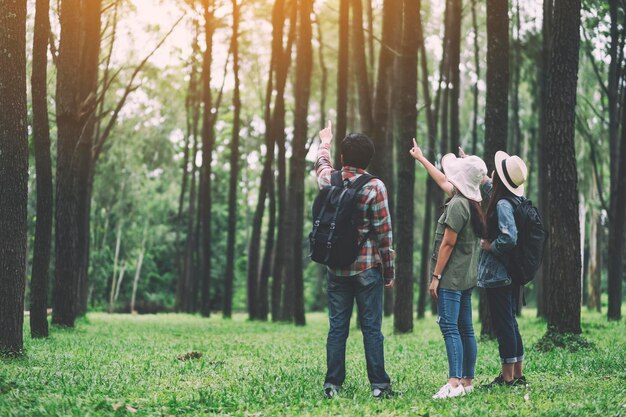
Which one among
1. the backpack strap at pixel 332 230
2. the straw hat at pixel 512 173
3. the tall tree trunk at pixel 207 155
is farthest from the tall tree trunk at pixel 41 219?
the tall tree trunk at pixel 207 155

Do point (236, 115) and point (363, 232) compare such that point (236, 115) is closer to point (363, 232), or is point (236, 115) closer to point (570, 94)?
point (570, 94)

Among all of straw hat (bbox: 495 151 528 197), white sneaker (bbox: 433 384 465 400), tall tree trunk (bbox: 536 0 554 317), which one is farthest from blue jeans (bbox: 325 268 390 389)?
tall tree trunk (bbox: 536 0 554 317)

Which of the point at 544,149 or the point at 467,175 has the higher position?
the point at 544,149

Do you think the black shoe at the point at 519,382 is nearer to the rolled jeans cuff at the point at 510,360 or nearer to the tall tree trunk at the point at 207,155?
the rolled jeans cuff at the point at 510,360

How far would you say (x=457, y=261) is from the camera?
301 inches

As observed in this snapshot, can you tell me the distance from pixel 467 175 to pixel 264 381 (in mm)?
3350

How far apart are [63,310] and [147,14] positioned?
12.3 m

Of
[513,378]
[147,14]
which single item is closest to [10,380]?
[513,378]

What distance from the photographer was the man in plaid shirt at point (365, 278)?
736 centimetres

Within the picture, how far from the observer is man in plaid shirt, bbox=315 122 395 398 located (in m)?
7.36

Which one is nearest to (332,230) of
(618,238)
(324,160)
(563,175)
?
(324,160)

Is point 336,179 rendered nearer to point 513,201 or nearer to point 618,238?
point 513,201

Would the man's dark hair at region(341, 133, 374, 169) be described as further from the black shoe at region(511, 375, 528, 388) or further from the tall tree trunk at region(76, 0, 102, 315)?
the tall tree trunk at region(76, 0, 102, 315)

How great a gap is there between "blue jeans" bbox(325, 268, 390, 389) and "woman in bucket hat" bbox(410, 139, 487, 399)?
0.60 m
